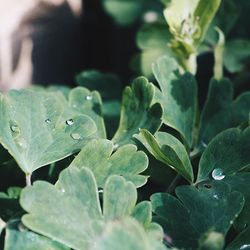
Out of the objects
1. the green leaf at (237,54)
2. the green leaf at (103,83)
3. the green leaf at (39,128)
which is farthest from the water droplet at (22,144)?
the green leaf at (237,54)

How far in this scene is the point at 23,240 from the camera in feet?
1.90

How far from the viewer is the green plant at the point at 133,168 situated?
0.56 metres

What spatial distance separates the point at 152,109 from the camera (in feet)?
2.43

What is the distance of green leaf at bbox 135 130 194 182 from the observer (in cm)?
65

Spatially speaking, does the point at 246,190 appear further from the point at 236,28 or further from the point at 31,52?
the point at 31,52

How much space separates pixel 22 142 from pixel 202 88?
1.85 ft

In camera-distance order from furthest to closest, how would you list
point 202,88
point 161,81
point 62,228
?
1. point 202,88
2. point 161,81
3. point 62,228

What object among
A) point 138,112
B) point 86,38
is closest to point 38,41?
point 86,38

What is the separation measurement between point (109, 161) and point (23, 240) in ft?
0.48

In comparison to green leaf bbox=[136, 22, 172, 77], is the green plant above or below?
above

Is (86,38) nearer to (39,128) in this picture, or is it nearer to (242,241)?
(39,128)

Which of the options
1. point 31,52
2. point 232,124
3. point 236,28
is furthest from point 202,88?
point 31,52

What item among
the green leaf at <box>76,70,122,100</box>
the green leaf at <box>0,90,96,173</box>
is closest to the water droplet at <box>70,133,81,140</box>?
the green leaf at <box>0,90,96,173</box>

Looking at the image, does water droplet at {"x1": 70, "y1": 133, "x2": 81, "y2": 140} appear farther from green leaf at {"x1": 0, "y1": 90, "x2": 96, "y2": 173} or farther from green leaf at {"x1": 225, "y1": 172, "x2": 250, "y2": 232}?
green leaf at {"x1": 225, "y1": 172, "x2": 250, "y2": 232}
